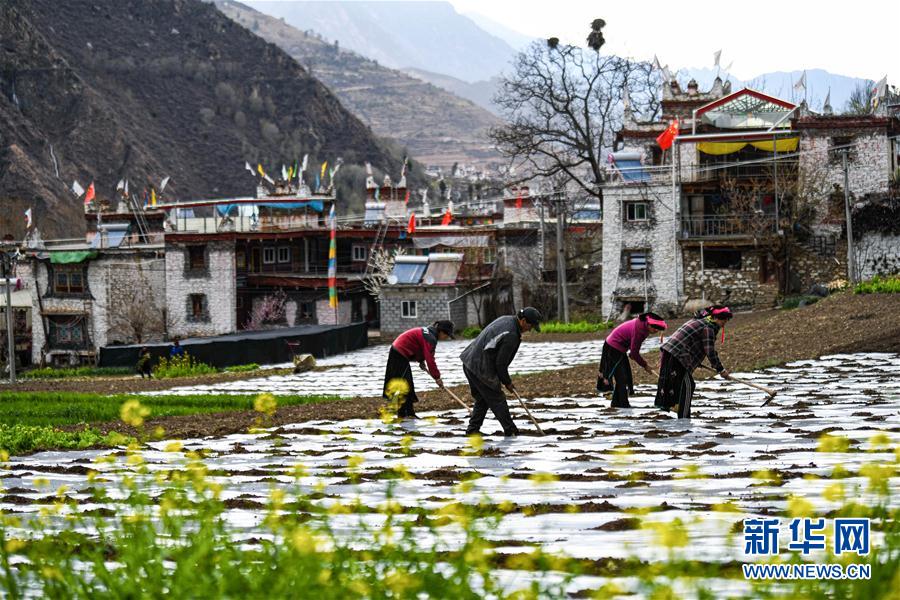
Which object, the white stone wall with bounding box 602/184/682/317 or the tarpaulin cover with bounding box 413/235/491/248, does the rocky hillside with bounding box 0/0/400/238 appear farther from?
the white stone wall with bounding box 602/184/682/317

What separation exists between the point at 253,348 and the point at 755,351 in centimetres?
1594

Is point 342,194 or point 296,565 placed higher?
point 342,194

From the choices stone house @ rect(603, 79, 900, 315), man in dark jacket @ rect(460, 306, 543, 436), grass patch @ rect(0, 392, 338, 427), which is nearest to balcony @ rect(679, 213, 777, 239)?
stone house @ rect(603, 79, 900, 315)

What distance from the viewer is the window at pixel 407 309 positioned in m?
47.6

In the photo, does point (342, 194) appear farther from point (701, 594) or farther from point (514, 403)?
point (701, 594)

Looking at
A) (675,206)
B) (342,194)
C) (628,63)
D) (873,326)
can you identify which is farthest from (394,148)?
(873,326)

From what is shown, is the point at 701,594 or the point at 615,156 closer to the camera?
the point at 701,594

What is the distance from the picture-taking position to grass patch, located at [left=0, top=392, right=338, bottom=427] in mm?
19250

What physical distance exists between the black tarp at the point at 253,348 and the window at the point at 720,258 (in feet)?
39.6

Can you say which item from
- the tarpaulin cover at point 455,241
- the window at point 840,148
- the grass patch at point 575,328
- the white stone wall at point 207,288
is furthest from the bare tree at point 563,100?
the white stone wall at point 207,288

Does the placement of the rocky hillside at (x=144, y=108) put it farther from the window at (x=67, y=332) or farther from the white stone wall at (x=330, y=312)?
the white stone wall at (x=330, y=312)

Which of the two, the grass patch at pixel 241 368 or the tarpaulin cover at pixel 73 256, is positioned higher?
the tarpaulin cover at pixel 73 256

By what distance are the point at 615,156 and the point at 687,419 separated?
3120 centimetres

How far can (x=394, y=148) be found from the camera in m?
150
